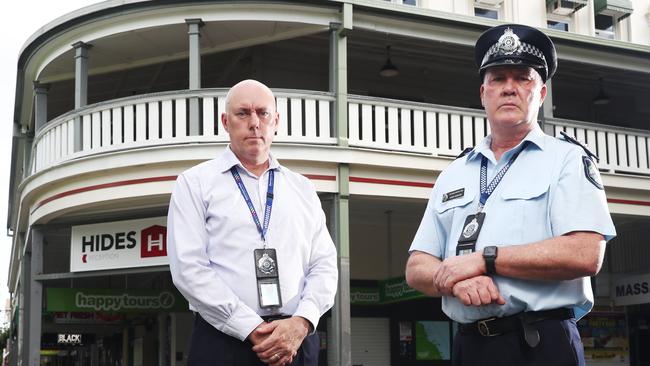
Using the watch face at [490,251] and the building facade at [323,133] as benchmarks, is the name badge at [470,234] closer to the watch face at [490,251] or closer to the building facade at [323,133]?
Result: the watch face at [490,251]

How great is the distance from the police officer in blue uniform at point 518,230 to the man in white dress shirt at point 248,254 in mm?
617

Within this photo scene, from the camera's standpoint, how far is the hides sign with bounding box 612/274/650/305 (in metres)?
20.5

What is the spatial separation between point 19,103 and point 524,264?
19.5 m

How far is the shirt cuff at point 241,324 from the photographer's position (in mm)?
3930

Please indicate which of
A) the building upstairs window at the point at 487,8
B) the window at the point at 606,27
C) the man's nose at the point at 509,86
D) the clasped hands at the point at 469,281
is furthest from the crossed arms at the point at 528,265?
the window at the point at 606,27

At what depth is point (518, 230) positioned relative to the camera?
3.53 metres

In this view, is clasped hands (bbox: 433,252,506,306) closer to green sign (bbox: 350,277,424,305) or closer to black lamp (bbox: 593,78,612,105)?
green sign (bbox: 350,277,424,305)

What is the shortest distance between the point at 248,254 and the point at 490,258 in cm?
120

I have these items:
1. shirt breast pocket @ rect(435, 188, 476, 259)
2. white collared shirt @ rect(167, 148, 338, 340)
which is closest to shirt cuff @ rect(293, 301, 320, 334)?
white collared shirt @ rect(167, 148, 338, 340)

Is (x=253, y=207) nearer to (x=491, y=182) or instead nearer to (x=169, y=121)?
(x=491, y=182)

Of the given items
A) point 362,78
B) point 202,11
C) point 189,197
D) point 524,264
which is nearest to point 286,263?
point 189,197

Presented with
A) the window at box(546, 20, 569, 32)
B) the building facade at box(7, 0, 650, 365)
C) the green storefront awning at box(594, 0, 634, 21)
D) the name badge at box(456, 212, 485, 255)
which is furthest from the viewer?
the window at box(546, 20, 569, 32)

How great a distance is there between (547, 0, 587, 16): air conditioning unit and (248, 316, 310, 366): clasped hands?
65.8 feet

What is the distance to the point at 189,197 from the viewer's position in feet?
13.9
